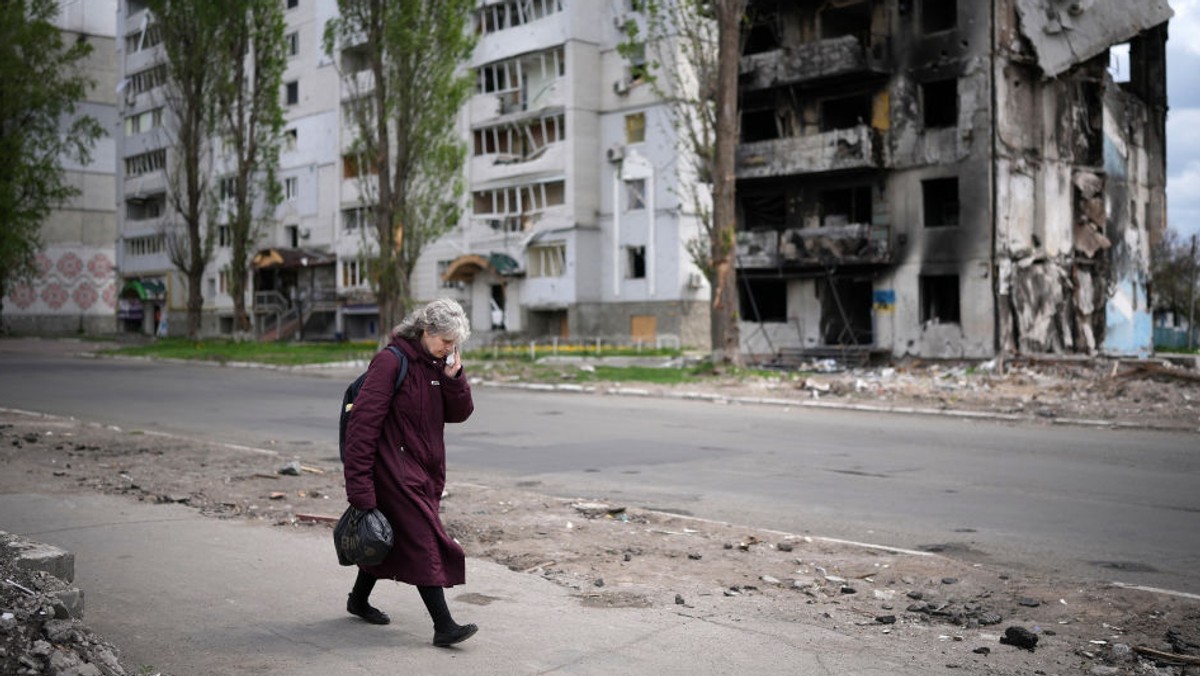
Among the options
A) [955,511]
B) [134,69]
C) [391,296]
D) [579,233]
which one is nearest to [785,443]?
[955,511]

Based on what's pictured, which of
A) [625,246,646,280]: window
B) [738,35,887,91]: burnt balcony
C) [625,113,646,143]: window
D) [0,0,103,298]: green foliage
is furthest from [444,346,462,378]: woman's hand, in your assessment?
[625,113,646,143]: window

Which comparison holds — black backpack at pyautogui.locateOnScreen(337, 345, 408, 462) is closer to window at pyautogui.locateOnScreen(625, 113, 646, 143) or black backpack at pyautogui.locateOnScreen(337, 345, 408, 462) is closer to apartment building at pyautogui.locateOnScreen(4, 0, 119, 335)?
window at pyautogui.locateOnScreen(625, 113, 646, 143)

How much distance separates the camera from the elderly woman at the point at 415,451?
5.39m

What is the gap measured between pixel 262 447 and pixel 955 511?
9050 mm

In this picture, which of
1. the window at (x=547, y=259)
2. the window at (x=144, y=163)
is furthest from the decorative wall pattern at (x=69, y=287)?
the window at (x=547, y=259)

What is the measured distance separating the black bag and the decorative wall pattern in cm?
7770

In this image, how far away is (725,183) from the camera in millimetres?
28016

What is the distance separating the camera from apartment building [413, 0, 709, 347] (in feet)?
156

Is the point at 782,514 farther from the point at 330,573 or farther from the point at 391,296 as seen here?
the point at 391,296

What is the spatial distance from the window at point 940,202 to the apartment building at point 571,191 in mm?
12740

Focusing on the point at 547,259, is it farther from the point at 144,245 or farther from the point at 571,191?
the point at 144,245

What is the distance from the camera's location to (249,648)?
17.4 ft

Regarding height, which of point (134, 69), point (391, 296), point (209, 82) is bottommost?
point (391, 296)

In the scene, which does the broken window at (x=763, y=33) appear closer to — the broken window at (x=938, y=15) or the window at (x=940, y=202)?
Answer: the broken window at (x=938, y=15)
